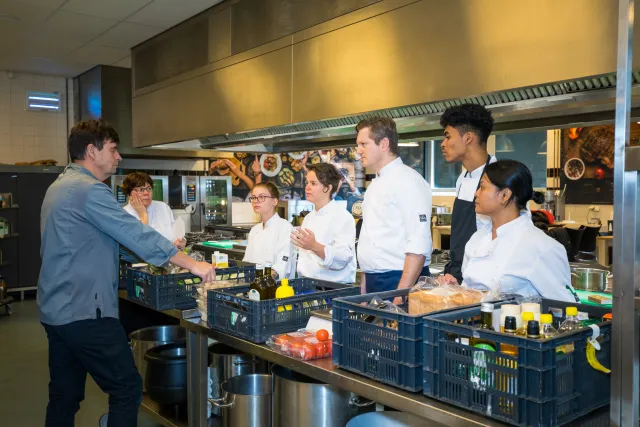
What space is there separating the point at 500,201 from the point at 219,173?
8.22m

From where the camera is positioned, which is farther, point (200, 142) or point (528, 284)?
point (200, 142)

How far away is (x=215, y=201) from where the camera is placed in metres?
8.87

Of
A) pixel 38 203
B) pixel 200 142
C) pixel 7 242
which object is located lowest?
pixel 7 242

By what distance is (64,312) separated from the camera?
2.81 m

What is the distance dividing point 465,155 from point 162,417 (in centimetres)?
230

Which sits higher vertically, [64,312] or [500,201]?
[500,201]

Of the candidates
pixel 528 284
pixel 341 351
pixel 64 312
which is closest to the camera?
pixel 341 351

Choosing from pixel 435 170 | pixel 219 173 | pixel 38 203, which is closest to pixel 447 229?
pixel 435 170

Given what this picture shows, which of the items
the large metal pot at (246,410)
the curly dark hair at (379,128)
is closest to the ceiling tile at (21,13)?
the curly dark hair at (379,128)

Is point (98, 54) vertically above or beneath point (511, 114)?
above

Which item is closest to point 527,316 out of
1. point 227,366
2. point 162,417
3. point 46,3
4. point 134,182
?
point 227,366

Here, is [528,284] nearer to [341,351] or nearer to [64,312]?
[341,351]

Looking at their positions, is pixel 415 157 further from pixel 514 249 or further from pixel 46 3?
pixel 514 249

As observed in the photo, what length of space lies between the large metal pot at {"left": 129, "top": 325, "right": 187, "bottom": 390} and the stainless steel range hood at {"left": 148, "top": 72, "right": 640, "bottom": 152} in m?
1.71
